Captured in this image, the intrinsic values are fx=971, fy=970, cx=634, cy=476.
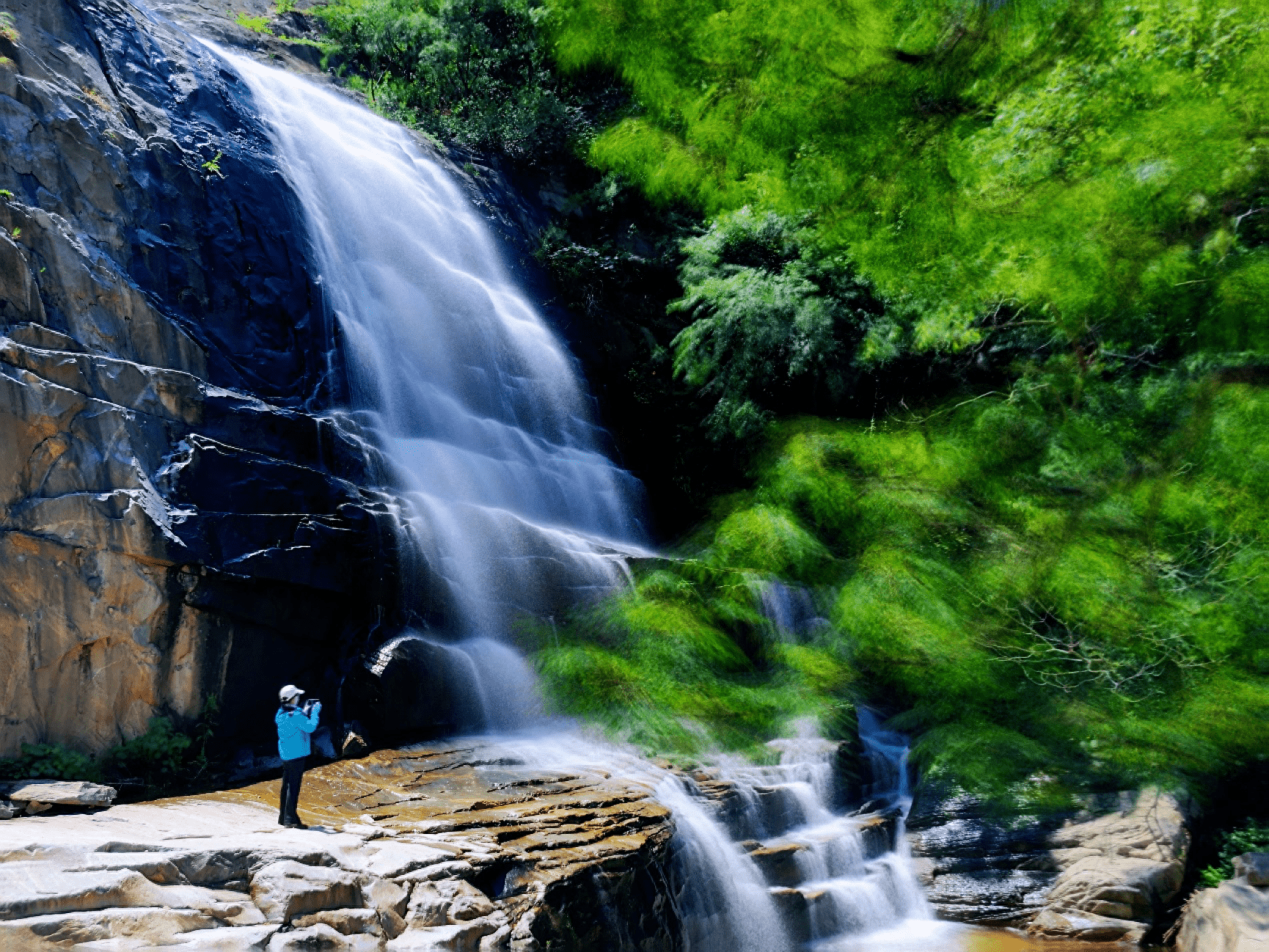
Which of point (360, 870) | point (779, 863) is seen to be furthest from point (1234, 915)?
point (360, 870)

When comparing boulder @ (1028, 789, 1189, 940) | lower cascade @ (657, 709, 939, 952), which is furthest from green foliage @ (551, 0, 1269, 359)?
boulder @ (1028, 789, 1189, 940)

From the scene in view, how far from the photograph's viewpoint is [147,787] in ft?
26.0

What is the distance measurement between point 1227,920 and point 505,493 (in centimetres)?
905

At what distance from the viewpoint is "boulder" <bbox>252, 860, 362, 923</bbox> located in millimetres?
5219

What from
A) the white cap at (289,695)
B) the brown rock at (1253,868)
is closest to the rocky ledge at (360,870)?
the white cap at (289,695)

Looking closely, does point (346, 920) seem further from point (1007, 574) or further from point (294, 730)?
point (1007, 574)

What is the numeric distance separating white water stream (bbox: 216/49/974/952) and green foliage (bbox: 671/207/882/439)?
258 cm

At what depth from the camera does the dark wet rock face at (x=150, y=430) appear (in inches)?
319

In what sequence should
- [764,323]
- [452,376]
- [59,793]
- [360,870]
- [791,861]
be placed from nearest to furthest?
[360,870] < [59,793] < [791,861] < [764,323] < [452,376]

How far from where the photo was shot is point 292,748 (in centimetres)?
661

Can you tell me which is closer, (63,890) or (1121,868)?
(63,890)

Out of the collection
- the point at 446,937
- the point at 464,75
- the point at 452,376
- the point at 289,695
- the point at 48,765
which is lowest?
the point at 446,937

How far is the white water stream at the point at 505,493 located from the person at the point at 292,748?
276cm

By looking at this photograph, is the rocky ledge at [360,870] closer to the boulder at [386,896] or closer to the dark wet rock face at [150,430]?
the boulder at [386,896]
